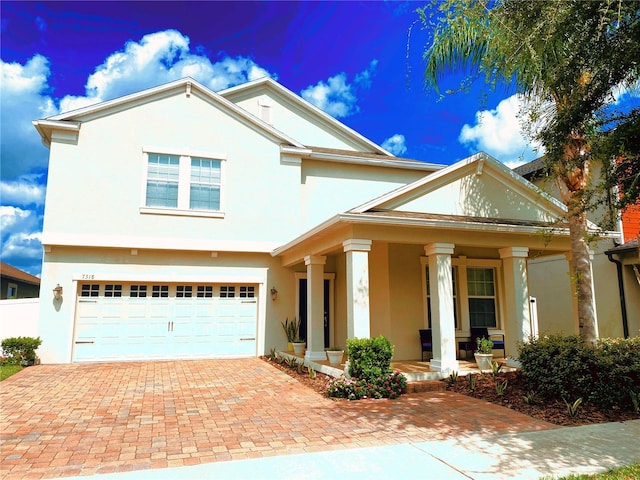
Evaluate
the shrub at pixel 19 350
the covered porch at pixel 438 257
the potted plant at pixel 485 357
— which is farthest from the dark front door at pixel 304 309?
the shrub at pixel 19 350

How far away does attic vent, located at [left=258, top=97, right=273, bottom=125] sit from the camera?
56.6 feet

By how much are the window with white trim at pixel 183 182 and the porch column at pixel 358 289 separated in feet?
20.3

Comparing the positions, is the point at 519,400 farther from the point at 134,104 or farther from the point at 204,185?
the point at 134,104

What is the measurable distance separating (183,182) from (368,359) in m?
8.41

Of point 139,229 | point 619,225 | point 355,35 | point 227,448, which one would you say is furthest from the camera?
point 619,225

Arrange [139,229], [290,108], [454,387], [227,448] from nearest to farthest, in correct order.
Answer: [227,448] < [454,387] < [139,229] < [290,108]

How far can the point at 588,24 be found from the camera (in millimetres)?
6816

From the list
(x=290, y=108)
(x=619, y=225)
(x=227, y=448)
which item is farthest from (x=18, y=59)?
(x=619, y=225)

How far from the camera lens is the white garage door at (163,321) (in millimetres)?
12750

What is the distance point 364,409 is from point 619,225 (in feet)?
38.0

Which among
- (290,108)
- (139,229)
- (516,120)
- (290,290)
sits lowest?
(290,290)

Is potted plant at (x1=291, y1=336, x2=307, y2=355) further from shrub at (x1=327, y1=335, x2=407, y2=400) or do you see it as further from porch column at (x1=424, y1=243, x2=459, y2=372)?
porch column at (x1=424, y1=243, x2=459, y2=372)

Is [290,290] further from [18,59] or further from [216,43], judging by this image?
[18,59]

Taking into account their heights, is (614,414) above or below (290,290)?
below
